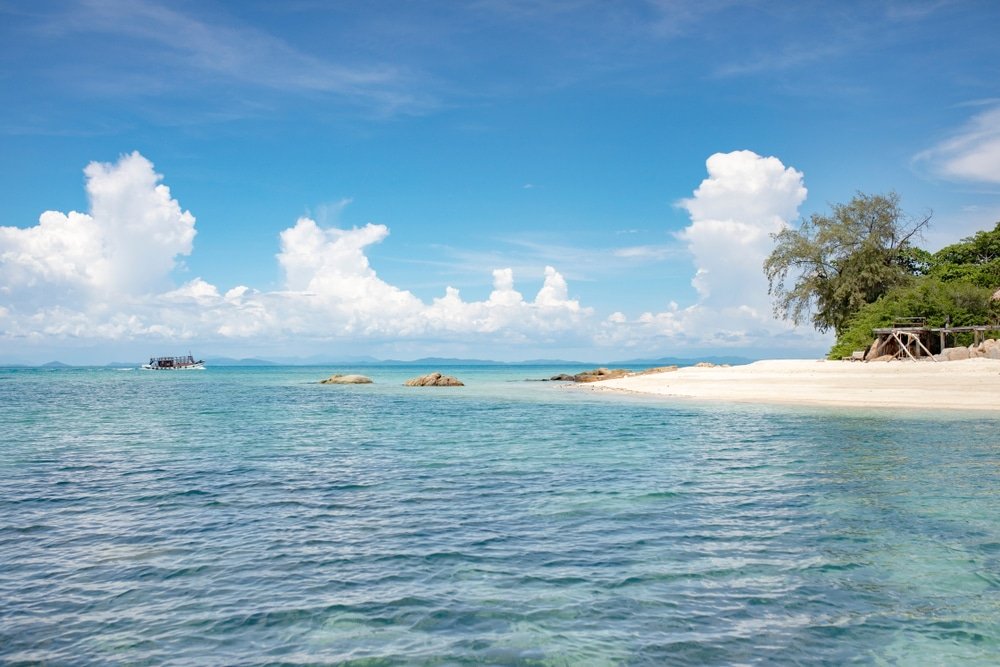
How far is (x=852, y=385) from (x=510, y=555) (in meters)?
37.1

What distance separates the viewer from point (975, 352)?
151 ft

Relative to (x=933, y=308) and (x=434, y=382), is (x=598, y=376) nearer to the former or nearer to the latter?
(x=434, y=382)

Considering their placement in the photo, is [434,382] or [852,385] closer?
[852,385]

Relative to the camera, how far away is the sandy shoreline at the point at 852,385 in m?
33.5

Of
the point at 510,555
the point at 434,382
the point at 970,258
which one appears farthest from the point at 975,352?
the point at 510,555

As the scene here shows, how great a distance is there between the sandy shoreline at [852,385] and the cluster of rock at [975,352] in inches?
98.8

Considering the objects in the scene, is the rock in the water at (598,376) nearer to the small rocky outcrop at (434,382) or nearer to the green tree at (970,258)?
the small rocky outcrop at (434,382)

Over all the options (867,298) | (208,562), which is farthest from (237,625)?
(867,298)

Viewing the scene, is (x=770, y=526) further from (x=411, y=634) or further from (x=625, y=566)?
(x=411, y=634)

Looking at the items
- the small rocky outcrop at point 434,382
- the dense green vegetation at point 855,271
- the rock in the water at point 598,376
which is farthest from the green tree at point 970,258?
the small rocky outcrop at point 434,382

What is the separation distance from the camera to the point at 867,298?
211 feet

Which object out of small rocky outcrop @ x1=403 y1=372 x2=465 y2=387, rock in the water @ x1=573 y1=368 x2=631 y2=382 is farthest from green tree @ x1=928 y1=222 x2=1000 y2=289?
small rocky outcrop @ x1=403 y1=372 x2=465 y2=387

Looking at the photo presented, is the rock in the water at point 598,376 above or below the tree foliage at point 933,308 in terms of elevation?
below

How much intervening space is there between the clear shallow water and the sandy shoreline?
1420cm
